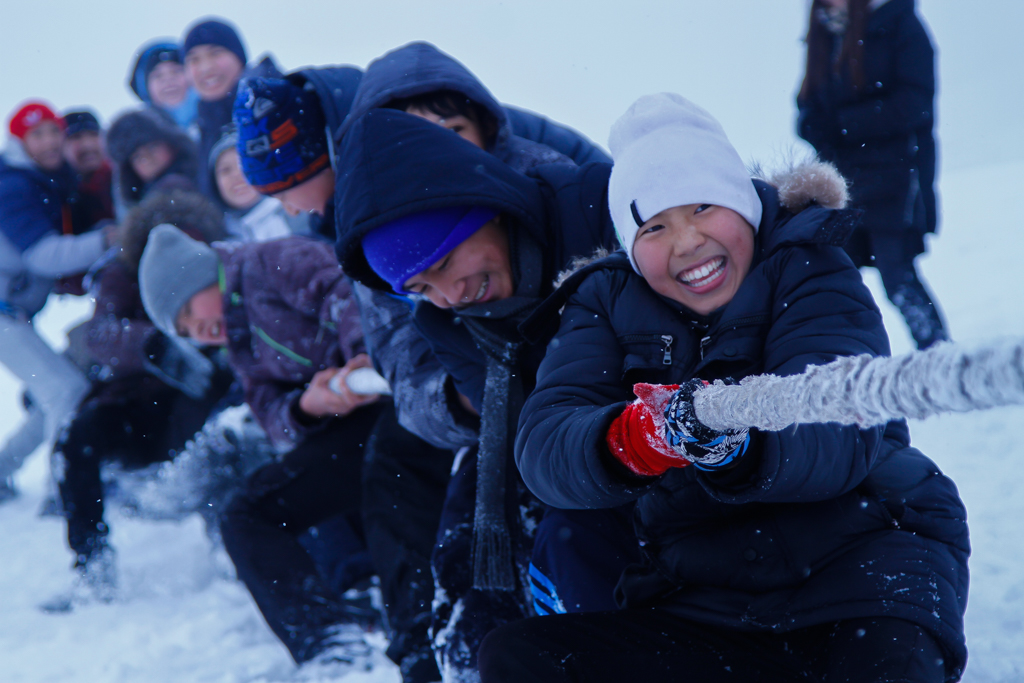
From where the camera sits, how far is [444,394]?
2.06 m

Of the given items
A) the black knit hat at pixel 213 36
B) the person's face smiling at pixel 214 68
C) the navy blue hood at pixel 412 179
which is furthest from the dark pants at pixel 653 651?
the black knit hat at pixel 213 36

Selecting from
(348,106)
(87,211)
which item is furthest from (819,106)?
(87,211)

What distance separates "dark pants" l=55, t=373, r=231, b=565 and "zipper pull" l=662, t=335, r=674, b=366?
2.74m

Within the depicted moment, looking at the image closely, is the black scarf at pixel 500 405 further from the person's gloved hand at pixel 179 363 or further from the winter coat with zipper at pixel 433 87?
the person's gloved hand at pixel 179 363

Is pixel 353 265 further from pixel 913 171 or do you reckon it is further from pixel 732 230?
pixel 913 171

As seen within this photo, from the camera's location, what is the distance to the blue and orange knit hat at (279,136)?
264 centimetres

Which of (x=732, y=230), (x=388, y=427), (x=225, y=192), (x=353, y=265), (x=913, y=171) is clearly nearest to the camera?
(x=732, y=230)

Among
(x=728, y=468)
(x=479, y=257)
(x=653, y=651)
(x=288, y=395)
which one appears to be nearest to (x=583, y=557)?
(x=653, y=651)

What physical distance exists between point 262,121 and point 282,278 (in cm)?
56

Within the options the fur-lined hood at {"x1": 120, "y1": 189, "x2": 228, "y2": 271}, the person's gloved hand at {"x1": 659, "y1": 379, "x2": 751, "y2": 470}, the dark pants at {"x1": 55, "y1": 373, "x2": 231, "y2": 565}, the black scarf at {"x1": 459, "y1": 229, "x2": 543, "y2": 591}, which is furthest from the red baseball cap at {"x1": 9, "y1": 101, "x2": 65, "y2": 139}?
the person's gloved hand at {"x1": 659, "y1": 379, "x2": 751, "y2": 470}

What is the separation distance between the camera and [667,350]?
1.40 meters

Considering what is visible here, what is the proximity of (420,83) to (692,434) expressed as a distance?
1517mm

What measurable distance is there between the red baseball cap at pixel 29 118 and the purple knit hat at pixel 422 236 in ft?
13.1

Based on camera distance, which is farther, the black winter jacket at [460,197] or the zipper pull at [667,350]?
the black winter jacket at [460,197]
